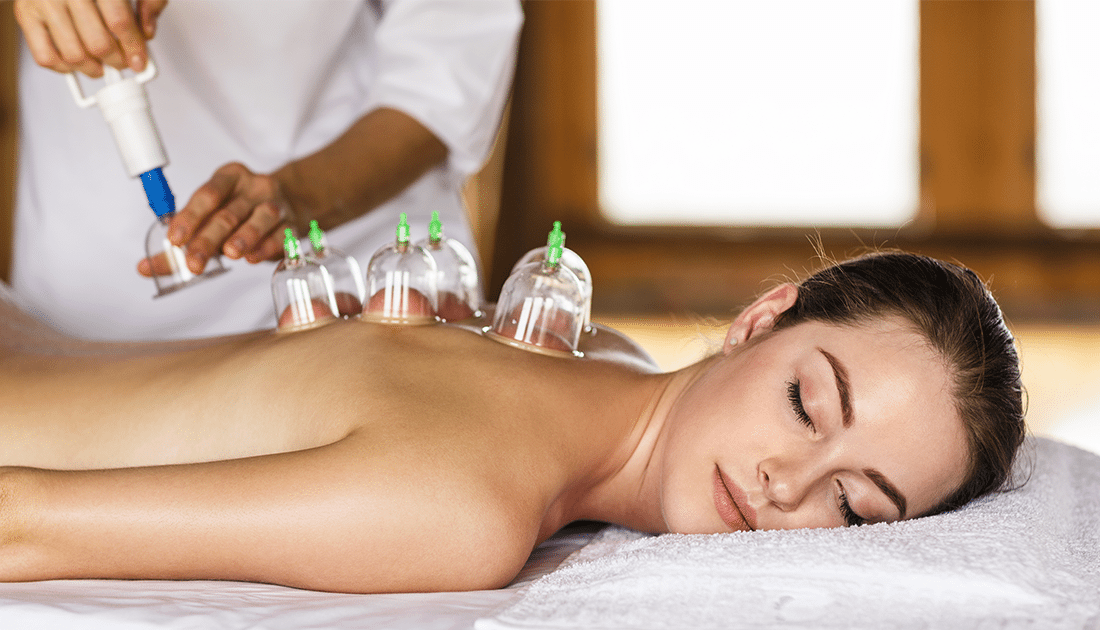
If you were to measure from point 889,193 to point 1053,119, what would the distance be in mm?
879

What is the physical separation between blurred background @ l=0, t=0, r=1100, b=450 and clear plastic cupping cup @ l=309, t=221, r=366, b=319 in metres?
3.51

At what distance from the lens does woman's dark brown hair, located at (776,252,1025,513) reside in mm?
1162

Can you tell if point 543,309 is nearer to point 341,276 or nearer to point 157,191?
point 341,276

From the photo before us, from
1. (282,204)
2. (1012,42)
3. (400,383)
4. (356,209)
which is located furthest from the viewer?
(1012,42)

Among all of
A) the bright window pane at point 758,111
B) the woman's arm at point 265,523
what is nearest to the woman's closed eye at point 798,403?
the woman's arm at point 265,523

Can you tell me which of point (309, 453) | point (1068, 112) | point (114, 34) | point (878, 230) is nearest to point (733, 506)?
point (309, 453)

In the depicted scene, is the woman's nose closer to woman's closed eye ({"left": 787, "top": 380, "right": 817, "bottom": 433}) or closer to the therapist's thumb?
woman's closed eye ({"left": 787, "top": 380, "right": 817, "bottom": 433})

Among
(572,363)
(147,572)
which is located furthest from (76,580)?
(572,363)

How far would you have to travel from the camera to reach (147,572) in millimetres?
968

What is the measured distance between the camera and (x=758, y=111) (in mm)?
5539

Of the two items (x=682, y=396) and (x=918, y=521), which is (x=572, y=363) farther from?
(x=918, y=521)

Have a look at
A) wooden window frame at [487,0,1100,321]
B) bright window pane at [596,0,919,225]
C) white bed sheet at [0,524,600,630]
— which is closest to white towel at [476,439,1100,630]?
white bed sheet at [0,524,600,630]

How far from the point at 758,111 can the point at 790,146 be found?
0.85ft

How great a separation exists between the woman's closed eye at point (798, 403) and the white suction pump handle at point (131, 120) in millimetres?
835
